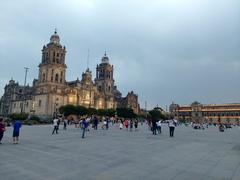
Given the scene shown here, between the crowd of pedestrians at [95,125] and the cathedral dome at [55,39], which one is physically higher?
the cathedral dome at [55,39]

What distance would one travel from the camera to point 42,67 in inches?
3797

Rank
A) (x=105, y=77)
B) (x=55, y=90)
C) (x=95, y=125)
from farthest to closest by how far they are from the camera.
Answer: (x=105, y=77) < (x=55, y=90) < (x=95, y=125)

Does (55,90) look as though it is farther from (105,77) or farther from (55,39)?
(105,77)

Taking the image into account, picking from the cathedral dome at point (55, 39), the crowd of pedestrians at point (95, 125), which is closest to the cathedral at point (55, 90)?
the cathedral dome at point (55, 39)

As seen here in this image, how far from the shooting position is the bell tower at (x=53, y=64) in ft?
309

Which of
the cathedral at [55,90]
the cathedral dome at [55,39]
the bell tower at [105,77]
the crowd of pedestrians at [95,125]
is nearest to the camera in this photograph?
the crowd of pedestrians at [95,125]

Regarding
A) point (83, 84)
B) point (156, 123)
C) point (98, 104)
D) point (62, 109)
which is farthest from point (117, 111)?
point (156, 123)

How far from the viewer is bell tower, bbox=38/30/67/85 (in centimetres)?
9406

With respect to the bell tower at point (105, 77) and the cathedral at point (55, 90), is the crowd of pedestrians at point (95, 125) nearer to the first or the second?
the cathedral at point (55, 90)

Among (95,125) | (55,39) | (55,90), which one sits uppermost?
(55,39)

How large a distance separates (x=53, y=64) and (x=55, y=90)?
30.8ft

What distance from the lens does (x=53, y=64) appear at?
309 ft

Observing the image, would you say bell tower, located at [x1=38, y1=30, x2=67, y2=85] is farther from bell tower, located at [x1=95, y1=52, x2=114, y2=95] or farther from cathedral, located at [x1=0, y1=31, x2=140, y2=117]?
bell tower, located at [x1=95, y1=52, x2=114, y2=95]

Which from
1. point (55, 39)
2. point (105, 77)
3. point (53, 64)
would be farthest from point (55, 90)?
point (105, 77)
